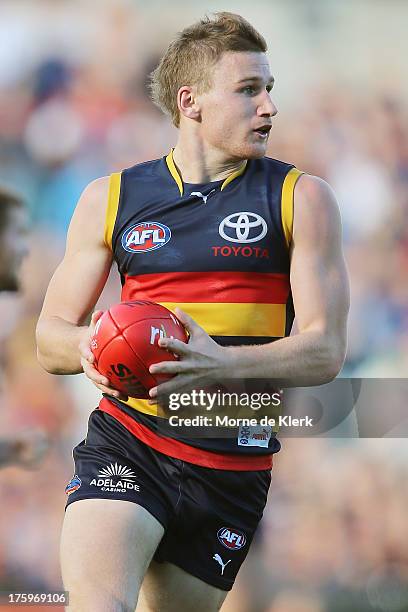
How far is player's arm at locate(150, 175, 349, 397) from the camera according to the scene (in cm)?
328

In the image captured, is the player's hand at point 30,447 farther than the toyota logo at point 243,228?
Yes

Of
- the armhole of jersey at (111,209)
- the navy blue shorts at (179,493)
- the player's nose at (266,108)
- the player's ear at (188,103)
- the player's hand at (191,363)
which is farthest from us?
the player's ear at (188,103)

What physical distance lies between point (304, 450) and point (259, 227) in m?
2.60

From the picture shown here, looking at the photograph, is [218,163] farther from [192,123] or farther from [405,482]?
[405,482]

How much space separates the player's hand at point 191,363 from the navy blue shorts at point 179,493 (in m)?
0.51

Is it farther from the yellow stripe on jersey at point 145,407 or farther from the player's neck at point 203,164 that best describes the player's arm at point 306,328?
the yellow stripe on jersey at point 145,407

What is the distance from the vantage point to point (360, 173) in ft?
20.6

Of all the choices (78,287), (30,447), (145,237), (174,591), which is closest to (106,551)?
(174,591)

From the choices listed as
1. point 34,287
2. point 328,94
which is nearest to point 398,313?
point 328,94

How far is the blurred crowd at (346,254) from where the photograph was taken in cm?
609

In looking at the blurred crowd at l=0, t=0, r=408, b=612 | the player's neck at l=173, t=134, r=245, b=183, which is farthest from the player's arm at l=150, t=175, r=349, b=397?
the blurred crowd at l=0, t=0, r=408, b=612

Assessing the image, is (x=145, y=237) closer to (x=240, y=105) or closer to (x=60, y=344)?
(x=60, y=344)

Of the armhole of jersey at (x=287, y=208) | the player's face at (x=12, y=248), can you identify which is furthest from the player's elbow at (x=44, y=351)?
the player's face at (x=12, y=248)

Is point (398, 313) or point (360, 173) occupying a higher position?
point (360, 173)
